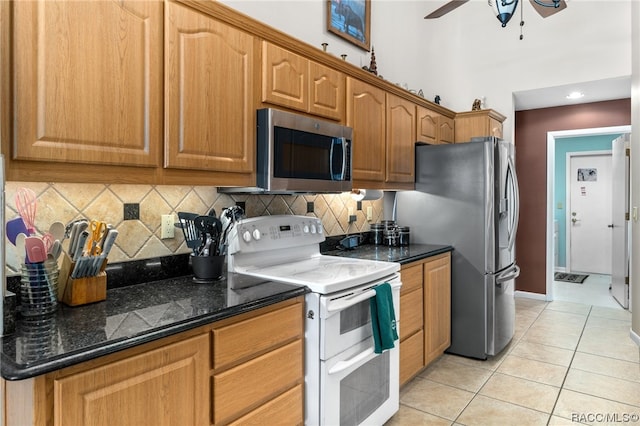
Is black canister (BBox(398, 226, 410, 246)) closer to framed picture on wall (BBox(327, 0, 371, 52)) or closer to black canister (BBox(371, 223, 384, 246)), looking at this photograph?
black canister (BBox(371, 223, 384, 246))

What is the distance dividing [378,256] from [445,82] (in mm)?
2826

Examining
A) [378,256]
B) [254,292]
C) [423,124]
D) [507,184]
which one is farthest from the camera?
[423,124]

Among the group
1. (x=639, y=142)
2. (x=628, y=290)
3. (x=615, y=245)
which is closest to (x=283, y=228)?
(x=639, y=142)

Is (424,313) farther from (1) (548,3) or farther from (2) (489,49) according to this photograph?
(2) (489,49)

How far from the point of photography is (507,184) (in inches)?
128

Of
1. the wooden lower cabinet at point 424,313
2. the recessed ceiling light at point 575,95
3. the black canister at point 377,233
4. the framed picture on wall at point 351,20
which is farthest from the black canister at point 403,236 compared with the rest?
the recessed ceiling light at point 575,95

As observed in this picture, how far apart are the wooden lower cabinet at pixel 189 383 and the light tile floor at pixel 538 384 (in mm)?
1003

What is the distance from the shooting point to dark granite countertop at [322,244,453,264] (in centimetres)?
266

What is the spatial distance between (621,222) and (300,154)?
4627 millimetres

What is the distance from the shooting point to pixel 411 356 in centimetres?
267

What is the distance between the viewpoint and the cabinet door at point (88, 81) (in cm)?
123

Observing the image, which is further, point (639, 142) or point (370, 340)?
point (639, 142)

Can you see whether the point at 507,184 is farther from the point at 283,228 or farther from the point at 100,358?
the point at 100,358

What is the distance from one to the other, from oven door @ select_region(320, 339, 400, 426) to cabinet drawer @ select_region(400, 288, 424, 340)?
0.29 meters
